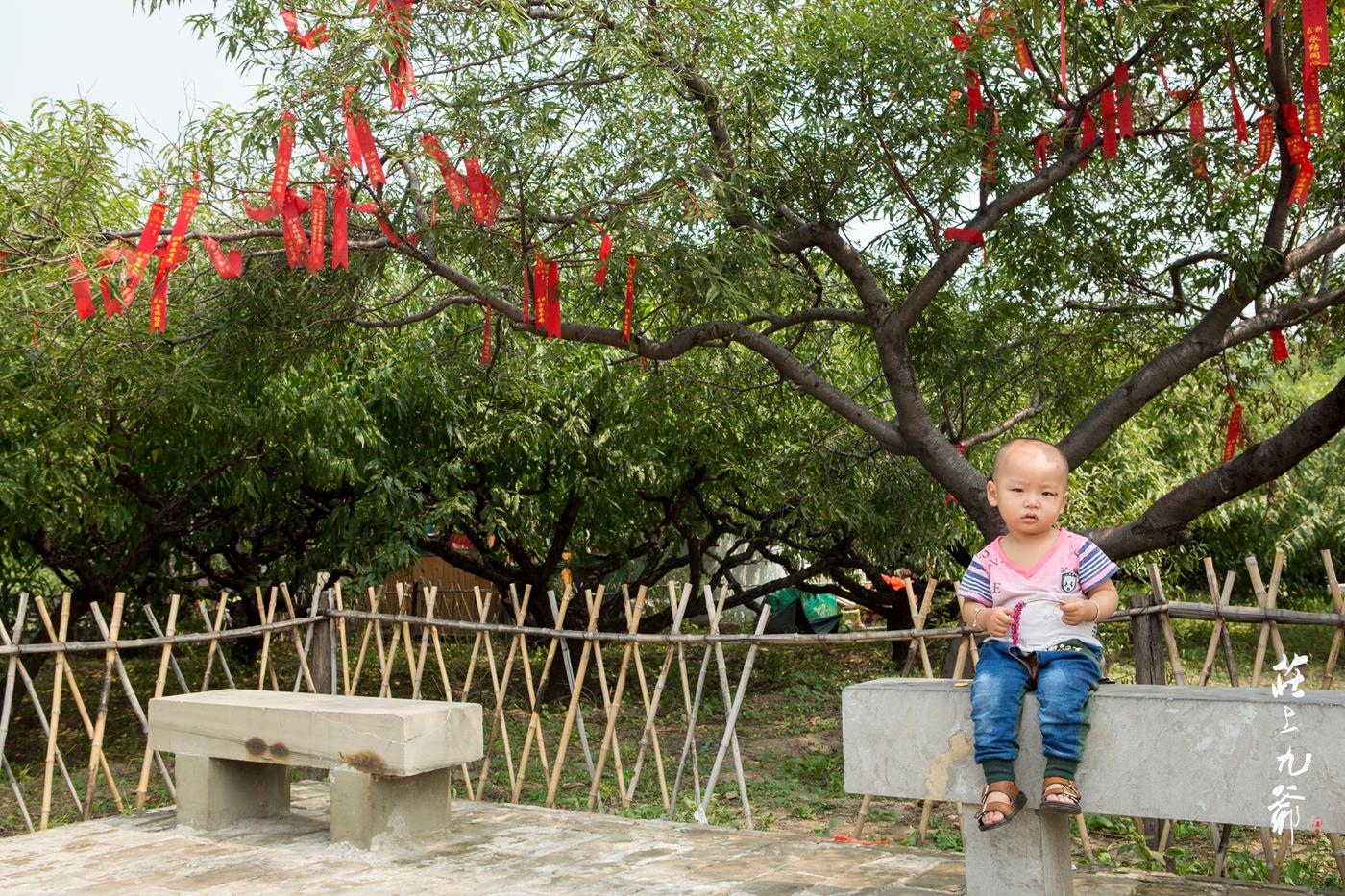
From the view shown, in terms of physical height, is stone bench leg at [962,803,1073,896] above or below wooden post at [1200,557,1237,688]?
below

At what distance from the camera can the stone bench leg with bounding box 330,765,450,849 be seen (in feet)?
15.2

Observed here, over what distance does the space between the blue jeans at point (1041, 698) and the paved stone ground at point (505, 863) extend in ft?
2.78

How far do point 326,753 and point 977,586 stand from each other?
8.64 feet

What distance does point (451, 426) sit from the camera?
9.62 m

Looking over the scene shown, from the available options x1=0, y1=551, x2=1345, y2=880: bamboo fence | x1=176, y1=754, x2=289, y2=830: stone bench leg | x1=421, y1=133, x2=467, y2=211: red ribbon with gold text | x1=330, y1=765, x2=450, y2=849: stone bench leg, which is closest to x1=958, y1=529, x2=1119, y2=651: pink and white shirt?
x1=0, y1=551, x2=1345, y2=880: bamboo fence

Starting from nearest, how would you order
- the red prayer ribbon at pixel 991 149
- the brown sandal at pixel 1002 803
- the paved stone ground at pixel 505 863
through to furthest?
the brown sandal at pixel 1002 803 → the paved stone ground at pixel 505 863 → the red prayer ribbon at pixel 991 149

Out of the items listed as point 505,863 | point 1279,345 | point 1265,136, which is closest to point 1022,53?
point 1265,136

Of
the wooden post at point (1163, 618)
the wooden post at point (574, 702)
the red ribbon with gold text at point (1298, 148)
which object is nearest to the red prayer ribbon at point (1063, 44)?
the red ribbon with gold text at point (1298, 148)

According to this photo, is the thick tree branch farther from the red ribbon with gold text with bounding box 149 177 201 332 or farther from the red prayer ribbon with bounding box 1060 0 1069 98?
the red ribbon with gold text with bounding box 149 177 201 332

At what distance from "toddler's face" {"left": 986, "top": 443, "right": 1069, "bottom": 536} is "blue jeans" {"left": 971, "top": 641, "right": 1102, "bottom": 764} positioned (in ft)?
1.21

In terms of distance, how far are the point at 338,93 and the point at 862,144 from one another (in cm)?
288

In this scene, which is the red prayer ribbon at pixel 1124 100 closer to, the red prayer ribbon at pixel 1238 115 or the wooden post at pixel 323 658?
the red prayer ribbon at pixel 1238 115

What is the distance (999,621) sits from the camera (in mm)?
3400

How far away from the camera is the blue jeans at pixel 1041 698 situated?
10.6 ft
